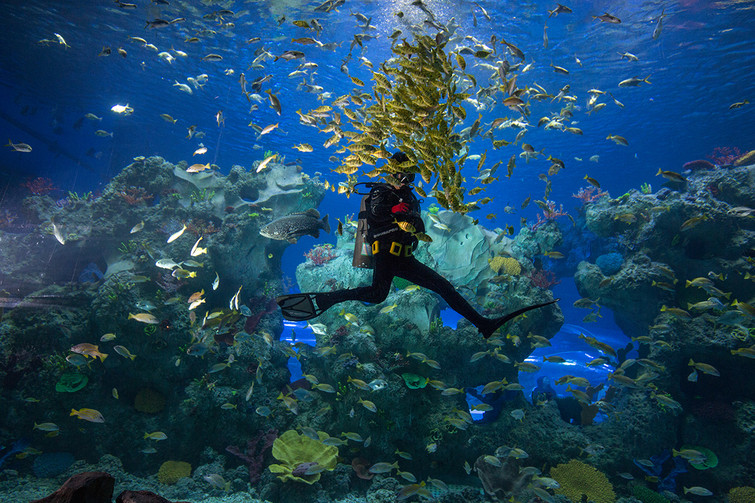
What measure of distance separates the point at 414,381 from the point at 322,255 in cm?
733

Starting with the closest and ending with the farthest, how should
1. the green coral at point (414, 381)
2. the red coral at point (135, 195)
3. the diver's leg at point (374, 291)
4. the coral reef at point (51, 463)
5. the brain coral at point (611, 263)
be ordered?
the diver's leg at point (374, 291) < the coral reef at point (51, 463) < the green coral at point (414, 381) < the red coral at point (135, 195) < the brain coral at point (611, 263)

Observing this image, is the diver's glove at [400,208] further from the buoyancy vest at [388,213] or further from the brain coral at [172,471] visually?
the brain coral at [172,471]

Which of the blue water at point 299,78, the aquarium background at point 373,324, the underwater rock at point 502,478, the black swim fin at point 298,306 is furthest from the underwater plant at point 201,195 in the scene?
the underwater rock at point 502,478

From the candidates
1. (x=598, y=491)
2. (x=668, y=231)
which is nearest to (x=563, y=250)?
(x=668, y=231)

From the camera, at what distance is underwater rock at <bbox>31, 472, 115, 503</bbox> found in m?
1.73

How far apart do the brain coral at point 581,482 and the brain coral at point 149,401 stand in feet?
30.9

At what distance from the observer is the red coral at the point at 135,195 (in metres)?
10.9


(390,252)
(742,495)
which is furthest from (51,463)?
(742,495)

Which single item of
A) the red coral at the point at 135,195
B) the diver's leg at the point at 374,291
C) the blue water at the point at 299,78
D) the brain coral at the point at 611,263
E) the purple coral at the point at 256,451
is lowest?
the purple coral at the point at 256,451

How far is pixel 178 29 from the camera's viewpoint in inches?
646

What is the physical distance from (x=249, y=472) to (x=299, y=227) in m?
5.44

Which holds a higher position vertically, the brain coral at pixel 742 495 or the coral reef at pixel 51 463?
the brain coral at pixel 742 495

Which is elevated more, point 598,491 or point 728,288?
point 728,288

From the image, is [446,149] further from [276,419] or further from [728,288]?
[728,288]
